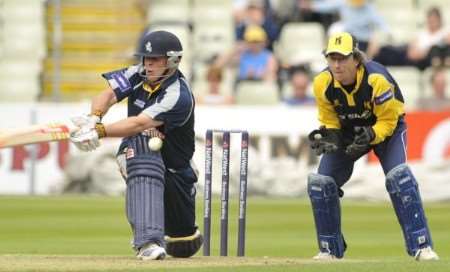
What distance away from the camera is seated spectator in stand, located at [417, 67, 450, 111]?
17.8 meters

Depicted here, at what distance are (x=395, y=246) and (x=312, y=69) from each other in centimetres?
713

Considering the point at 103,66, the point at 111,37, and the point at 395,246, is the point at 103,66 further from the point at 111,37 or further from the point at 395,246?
the point at 395,246

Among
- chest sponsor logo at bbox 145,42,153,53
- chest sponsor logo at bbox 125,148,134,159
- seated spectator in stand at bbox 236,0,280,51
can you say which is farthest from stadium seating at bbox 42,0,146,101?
chest sponsor logo at bbox 125,148,134,159

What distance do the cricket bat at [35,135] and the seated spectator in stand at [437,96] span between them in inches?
369

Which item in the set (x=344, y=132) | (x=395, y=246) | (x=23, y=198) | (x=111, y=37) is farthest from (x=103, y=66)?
(x=344, y=132)

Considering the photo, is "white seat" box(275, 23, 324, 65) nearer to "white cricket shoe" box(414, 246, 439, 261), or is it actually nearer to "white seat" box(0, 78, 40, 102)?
"white seat" box(0, 78, 40, 102)

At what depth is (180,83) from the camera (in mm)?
8969

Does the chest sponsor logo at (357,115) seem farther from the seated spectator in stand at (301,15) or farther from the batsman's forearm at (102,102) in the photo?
the seated spectator in stand at (301,15)

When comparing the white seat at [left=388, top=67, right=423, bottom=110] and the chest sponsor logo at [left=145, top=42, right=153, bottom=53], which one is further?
the white seat at [left=388, top=67, right=423, bottom=110]

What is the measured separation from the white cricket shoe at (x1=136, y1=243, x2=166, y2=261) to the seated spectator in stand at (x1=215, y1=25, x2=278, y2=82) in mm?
9831

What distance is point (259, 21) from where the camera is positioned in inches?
758

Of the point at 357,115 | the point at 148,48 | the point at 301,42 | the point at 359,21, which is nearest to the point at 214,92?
the point at 301,42

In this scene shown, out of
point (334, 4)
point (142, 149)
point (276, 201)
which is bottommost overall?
point (276, 201)

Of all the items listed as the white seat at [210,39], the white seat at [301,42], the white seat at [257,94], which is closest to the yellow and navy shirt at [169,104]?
the white seat at [257,94]
